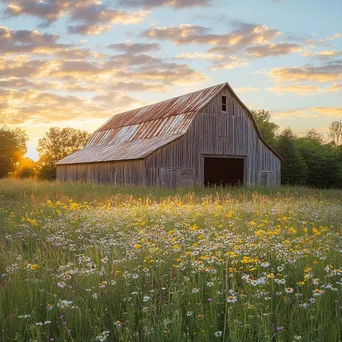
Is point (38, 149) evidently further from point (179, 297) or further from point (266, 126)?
point (179, 297)

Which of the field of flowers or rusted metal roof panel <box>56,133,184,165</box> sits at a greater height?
rusted metal roof panel <box>56,133,184,165</box>

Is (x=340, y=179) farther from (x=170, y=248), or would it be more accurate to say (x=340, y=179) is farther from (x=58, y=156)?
(x=58, y=156)

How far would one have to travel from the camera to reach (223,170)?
4238 cm

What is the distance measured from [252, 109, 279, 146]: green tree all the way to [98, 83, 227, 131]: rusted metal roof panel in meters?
31.7

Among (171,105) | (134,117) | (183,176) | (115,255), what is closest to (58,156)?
(134,117)

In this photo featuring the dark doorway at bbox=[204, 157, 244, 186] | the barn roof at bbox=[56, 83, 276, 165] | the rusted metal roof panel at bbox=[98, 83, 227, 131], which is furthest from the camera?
the dark doorway at bbox=[204, 157, 244, 186]

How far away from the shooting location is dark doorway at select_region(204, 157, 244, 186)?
4062 cm

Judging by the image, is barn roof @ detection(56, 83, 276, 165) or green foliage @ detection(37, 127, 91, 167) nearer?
barn roof @ detection(56, 83, 276, 165)

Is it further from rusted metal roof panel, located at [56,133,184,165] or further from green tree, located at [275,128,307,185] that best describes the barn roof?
green tree, located at [275,128,307,185]

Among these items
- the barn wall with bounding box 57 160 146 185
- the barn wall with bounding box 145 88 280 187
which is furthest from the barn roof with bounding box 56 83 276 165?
the barn wall with bounding box 145 88 280 187

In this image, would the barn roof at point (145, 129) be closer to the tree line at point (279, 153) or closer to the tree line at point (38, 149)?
the tree line at point (279, 153)

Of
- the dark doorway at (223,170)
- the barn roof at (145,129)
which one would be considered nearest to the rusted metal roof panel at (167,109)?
the barn roof at (145,129)

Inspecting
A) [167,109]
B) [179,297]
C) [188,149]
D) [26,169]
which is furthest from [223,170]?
[26,169]

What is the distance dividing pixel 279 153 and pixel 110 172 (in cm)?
2607
